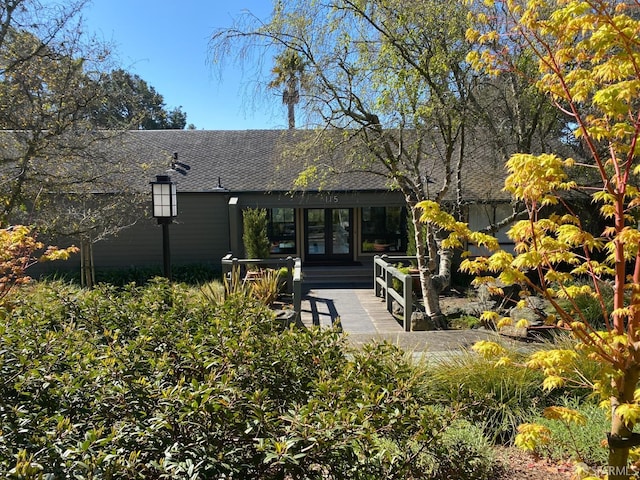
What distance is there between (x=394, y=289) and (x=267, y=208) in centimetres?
670

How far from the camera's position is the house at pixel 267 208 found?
563 inches

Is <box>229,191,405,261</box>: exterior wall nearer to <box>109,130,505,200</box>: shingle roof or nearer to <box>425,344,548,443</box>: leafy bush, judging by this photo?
<box>109,130,505,200</box>: shingle roof

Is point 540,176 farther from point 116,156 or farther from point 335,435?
point 116,156

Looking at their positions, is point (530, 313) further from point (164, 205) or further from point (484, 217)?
point (484, 217)

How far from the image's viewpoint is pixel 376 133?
8312 millimetres

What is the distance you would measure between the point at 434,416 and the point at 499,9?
7306 mm

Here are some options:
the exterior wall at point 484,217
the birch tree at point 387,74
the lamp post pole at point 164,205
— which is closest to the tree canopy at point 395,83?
the birch tree at point 387,74

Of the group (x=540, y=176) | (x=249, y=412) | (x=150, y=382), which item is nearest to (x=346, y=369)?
(x=249, y=412)

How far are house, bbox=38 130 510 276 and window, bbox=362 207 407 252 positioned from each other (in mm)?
38

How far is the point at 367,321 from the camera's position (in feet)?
28.8

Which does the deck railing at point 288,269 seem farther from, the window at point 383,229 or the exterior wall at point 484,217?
the exterior wall at point 484,217

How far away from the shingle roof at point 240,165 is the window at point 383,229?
150 cm

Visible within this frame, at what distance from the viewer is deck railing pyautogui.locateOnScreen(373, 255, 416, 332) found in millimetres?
7898

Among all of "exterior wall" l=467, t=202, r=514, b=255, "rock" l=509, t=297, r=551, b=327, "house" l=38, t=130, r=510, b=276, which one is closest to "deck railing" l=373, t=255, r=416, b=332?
"rock" l=509, t=297, r=551, b=327
